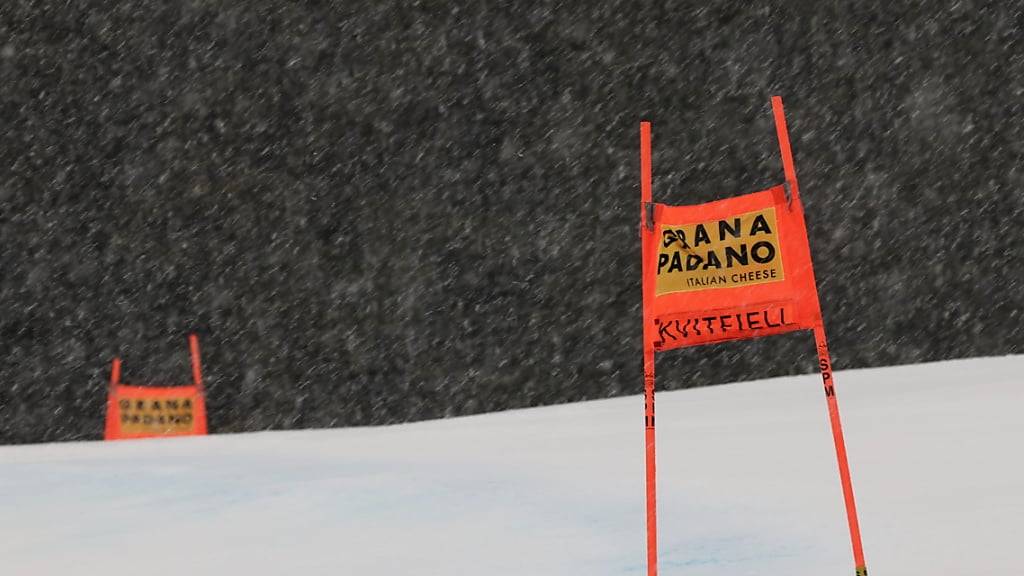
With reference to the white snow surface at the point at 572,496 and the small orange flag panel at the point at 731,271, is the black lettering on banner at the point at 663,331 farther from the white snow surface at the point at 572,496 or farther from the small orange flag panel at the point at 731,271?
the white snow surface at the point at 572,496

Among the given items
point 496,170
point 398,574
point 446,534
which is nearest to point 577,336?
point 496,170

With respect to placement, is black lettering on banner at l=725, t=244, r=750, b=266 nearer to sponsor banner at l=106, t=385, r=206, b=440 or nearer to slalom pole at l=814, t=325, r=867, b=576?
slalom pole at l=814, t=325, r=867, b=576

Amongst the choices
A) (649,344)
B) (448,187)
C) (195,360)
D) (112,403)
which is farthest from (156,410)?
(649,344)

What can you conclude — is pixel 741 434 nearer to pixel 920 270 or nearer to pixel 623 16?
pixel 920 270

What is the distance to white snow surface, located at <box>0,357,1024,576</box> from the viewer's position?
4.34 m

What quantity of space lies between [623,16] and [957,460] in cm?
667

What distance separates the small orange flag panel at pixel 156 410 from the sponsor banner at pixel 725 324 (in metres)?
8.65

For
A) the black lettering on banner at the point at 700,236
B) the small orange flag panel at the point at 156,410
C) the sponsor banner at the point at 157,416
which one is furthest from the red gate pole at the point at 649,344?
the sponsor banner at the point at 157,416

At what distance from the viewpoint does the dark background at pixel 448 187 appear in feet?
35.1

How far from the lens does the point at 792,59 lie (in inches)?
434

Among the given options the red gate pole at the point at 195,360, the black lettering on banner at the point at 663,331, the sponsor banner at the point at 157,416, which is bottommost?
the black lettering on banner at the point at 663,331

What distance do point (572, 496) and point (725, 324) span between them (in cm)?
261

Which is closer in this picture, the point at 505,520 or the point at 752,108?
the point at 505,520

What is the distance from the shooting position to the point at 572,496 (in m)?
5.83
